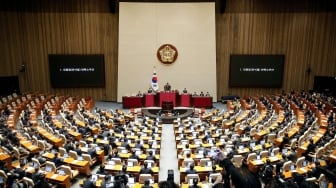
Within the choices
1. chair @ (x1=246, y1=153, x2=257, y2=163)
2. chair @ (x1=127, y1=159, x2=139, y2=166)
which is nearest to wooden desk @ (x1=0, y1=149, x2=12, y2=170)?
chair @ (x1=127, y1=159, x2=139, y2=166)

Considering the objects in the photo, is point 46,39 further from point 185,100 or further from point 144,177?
point 144,177

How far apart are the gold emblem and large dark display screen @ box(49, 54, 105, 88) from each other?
16.4 feet

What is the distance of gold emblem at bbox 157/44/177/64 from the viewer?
2516cm

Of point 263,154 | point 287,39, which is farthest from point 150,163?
point 287,39

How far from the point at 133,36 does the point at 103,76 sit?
437 cm

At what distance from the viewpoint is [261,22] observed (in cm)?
2514

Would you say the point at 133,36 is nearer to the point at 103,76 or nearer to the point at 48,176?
the point at 103,76

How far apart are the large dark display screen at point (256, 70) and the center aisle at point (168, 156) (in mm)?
10449

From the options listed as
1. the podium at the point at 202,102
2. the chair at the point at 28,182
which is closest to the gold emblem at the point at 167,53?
the podium at the point at 202,102

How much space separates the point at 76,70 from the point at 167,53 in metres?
7.91

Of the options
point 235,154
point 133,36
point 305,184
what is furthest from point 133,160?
point 133,36

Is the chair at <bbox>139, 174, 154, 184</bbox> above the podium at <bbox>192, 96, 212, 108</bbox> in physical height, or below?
below

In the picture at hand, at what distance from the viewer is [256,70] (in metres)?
25.5

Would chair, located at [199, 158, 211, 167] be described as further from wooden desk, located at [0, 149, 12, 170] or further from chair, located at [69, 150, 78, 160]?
wooden desk, located at [0, 149, 12, 170]
